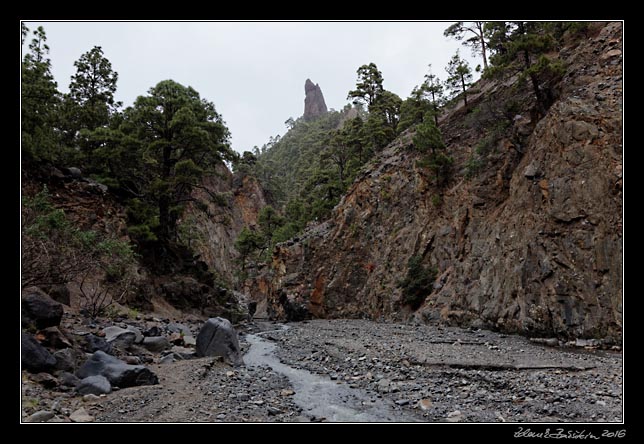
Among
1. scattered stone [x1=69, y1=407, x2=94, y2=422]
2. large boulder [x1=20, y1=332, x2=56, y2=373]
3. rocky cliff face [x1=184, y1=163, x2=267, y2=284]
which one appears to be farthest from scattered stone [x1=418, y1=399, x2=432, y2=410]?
rocky cliff face [x1=184, y1=163, x2=267, y2=284]

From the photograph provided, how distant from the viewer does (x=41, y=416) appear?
5.64 m

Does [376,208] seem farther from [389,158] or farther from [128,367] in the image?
[128,367]

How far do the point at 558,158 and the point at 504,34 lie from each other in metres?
7.24

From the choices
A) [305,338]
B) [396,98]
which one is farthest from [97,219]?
[396,98]

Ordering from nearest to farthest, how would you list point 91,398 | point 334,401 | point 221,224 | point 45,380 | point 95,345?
1. point 91,398
2. point 45,380
3. point 334,401
4. point 95,345
5. point 221,224

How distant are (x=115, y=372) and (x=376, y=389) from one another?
19.3ft

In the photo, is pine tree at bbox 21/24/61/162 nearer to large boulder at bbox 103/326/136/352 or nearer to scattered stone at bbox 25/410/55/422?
large boulder at bbox 103/326/136/352

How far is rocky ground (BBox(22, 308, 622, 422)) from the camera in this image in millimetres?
6645

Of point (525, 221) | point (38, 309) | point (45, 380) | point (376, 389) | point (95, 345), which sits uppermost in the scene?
point (525, 221)

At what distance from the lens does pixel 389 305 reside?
83.5 ft

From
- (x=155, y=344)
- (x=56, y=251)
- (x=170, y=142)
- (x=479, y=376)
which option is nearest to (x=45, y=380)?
(x=56, y=251)

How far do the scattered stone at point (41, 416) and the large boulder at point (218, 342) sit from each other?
20.6 ft

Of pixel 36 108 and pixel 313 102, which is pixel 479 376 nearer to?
pixel 36 108

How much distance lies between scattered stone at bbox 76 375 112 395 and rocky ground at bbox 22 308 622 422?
0.13 metres
